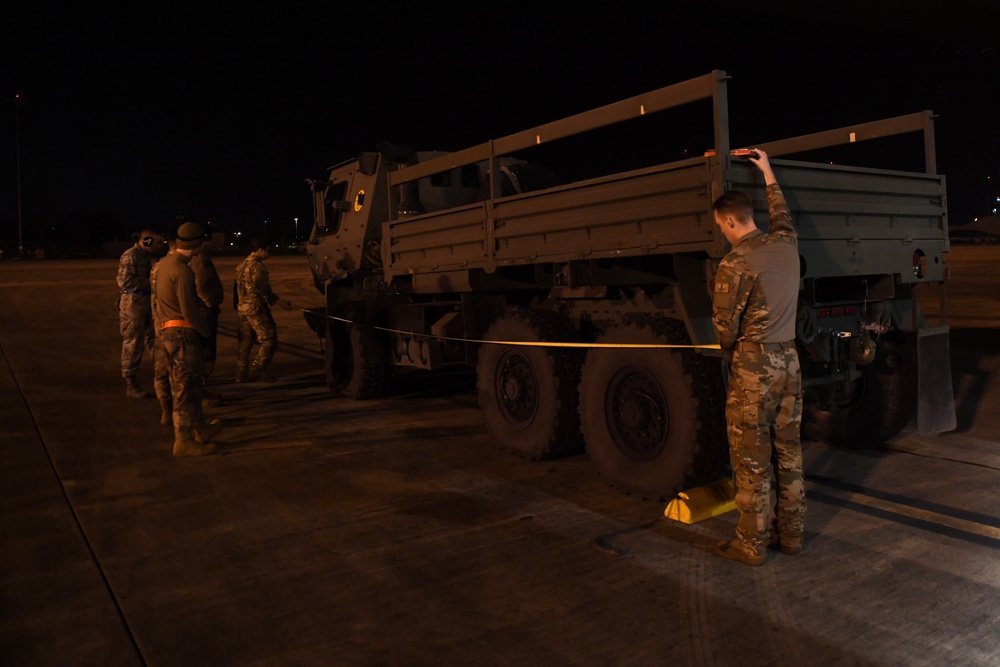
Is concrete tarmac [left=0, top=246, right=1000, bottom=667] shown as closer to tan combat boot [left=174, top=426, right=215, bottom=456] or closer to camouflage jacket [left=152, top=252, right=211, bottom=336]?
tan combat boot [left=174, top=426, right=215, bottom=456]

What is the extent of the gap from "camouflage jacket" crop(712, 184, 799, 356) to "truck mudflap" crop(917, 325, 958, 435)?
246 cm

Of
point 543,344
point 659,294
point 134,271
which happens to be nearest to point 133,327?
point 134,271

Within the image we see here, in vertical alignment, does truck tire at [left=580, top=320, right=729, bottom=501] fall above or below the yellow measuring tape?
below

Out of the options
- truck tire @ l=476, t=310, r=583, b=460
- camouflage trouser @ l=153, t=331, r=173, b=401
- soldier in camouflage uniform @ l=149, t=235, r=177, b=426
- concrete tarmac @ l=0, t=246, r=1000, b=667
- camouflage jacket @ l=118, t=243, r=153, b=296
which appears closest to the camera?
concrete tarmac @ l=0, t=246, r=1000, b=667

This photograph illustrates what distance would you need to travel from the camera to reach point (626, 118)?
5367 mm

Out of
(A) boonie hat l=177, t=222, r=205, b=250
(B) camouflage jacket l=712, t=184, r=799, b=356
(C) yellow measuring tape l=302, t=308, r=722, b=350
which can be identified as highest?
(A) boonie hat l=177, t=222, r=205, b=250

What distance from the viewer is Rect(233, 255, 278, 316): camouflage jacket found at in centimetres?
1044

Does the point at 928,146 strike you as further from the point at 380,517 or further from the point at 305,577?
the point at 305,577

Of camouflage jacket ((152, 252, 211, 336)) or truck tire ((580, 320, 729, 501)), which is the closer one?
truck tire ((580, 320, 729, 501))

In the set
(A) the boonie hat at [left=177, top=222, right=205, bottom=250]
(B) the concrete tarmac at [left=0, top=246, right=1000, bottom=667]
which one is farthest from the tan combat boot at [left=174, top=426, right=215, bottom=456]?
(A) the boonie hat at [left=177, top=222, right=205, bottom=250]

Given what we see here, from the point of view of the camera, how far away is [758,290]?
4160 millimetres

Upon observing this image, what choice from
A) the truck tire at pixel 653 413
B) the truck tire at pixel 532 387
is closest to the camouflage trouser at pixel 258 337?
the truck tire at pixel 532 387

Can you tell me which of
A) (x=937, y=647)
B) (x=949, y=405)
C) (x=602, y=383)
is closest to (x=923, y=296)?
(x=949, y=405)

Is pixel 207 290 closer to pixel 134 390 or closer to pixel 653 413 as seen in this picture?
pixel 134 390
